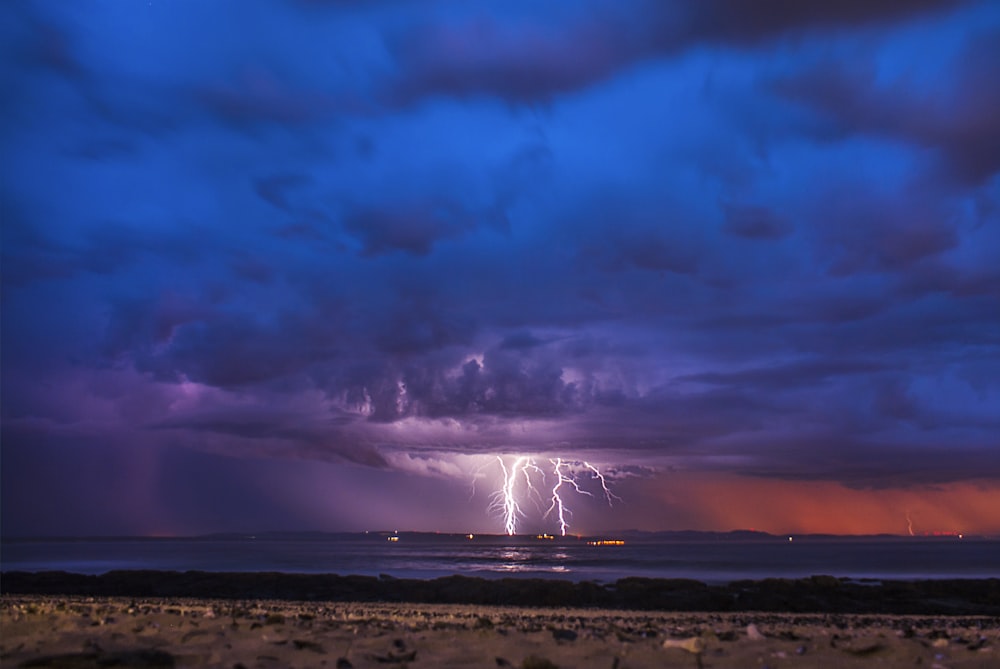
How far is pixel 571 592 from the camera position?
2709 centimetres

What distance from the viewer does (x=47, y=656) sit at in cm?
700

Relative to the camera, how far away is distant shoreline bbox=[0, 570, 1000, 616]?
25656 mm

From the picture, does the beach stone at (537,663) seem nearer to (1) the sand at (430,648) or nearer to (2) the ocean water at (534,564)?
(1) the sand at (430,648)

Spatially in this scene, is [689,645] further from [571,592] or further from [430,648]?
[571,592]

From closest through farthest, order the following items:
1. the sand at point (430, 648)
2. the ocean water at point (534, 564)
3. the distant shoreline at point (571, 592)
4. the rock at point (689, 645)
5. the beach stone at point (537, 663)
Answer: the beach stone at point (537, 663) < the sand at point (430, 648) < the rock at point (689, 645) < the distant shoreline at point (571, 592) < the ocean water at point (534, 564)

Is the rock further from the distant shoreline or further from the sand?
the distant shoreline

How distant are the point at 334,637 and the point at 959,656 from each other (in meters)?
7.13

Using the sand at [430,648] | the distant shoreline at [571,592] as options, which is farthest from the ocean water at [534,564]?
the sand at [430,648]

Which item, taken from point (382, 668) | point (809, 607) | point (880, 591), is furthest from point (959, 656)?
point (880, 591)

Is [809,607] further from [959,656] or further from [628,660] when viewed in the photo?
[628,660]

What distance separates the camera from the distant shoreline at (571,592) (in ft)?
84.2

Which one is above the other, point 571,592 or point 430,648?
point 430,648

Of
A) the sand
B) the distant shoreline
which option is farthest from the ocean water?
the sand

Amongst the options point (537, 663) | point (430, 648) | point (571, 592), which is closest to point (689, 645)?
point (537, 663)
